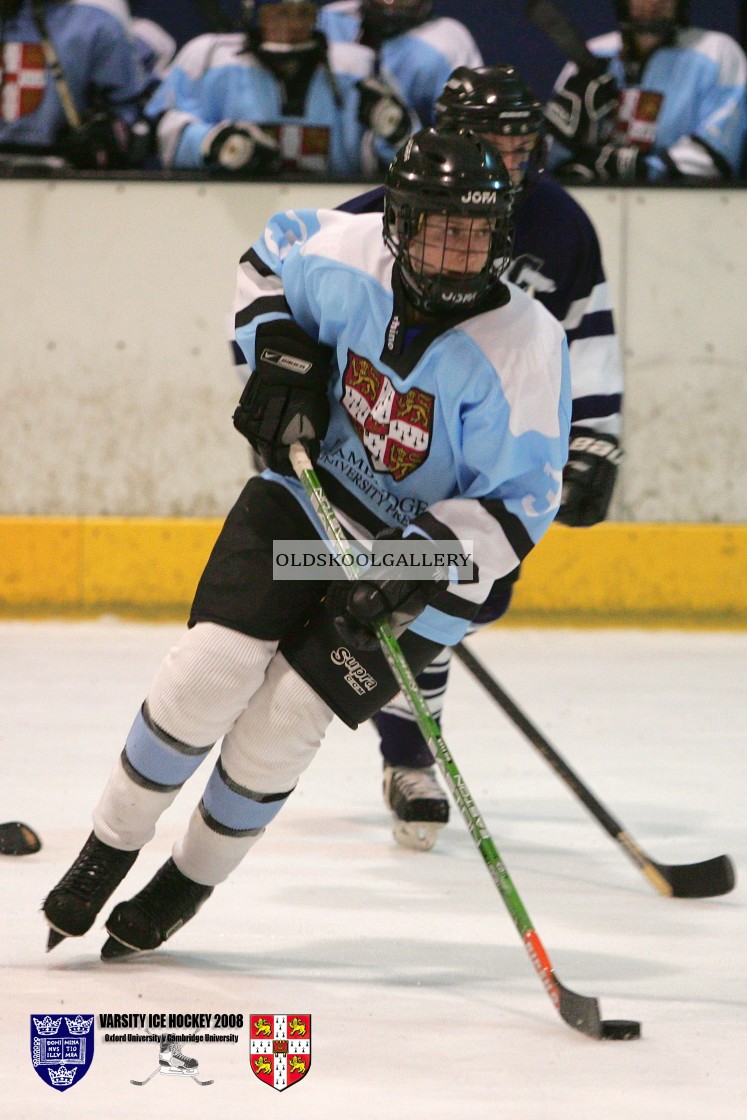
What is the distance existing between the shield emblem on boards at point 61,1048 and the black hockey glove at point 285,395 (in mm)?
756

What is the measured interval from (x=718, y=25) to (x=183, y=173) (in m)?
2.39

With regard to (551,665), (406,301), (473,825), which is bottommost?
(551,665)

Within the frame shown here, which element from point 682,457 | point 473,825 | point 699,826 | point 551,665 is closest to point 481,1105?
point 473,825

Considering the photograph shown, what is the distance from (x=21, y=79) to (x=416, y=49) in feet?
3.66

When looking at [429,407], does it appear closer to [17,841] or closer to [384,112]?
[17,841]

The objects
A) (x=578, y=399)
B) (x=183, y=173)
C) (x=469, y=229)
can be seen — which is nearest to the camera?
(x=469, y=229)

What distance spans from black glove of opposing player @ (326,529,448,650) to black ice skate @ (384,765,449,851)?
784mm

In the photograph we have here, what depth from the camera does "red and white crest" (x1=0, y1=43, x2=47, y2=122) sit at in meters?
4.59

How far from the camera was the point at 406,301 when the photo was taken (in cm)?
206

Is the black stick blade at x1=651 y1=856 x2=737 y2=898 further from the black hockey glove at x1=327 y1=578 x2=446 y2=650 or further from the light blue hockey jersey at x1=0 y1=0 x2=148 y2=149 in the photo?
the light blue hockey jersey at x1=0 y1=0 x2=148 y2=149

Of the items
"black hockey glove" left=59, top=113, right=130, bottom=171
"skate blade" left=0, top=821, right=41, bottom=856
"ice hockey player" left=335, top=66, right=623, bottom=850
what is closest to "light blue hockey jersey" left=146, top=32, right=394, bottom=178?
"black hockey glove" left=59, top=113, right=130, bottom=171

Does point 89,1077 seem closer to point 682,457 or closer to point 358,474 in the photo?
point 358,474

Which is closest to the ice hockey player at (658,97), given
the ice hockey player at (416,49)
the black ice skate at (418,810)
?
the ice hockey player at (416,49)

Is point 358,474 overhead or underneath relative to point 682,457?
overhead
